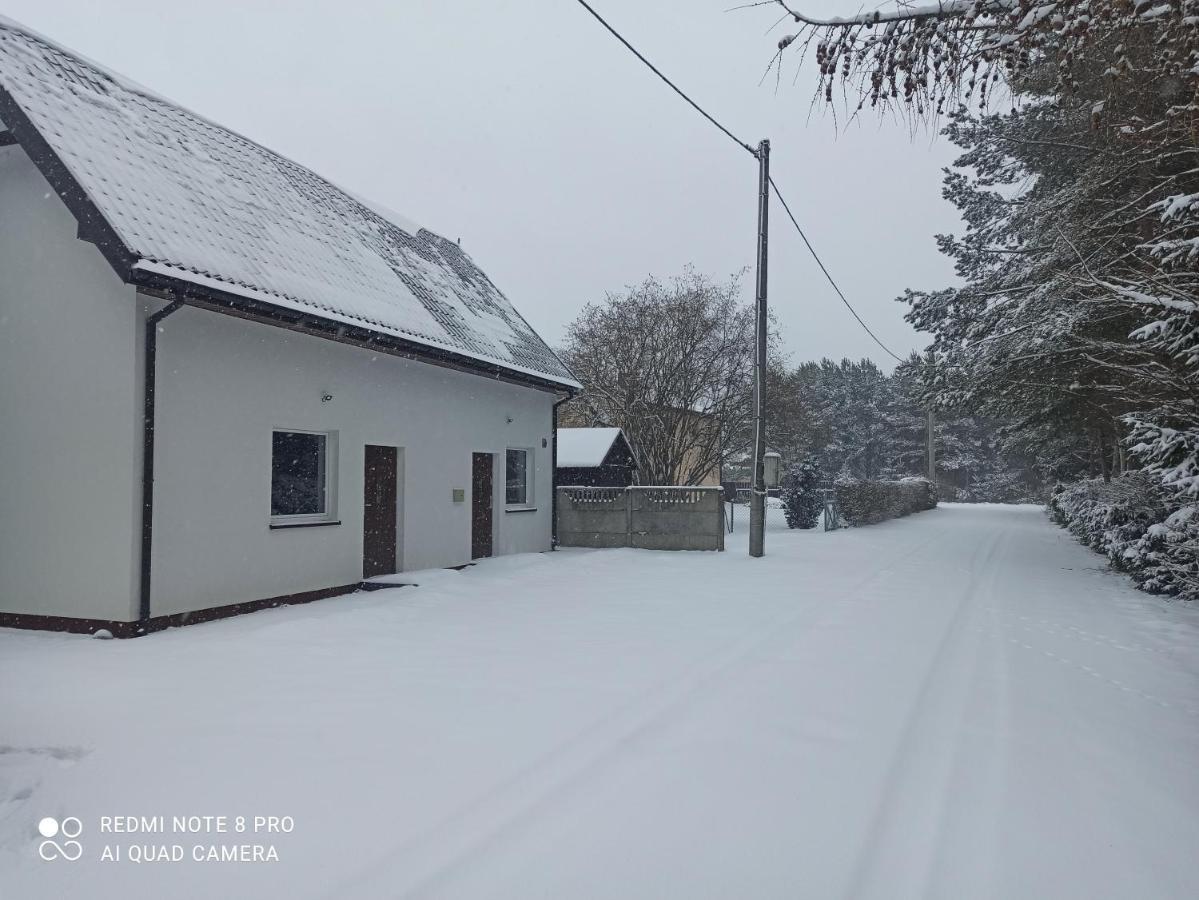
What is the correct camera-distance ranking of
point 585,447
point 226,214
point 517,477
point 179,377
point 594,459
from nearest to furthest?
1. point 179,377
2. point 226,214
3. point 517,477
4. point 594,459
5. point 585,447

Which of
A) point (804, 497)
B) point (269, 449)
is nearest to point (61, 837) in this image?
point (269, 449)

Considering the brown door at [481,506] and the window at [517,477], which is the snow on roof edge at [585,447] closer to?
the window at [517,477]

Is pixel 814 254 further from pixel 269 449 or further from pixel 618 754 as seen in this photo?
pixel 618 754

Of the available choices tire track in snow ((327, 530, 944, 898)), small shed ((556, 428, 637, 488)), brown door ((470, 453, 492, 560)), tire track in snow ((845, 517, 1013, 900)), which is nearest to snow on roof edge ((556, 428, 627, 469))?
small shed ((556, 428, 637, 488))

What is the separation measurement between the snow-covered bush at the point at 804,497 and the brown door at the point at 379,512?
16.4 m

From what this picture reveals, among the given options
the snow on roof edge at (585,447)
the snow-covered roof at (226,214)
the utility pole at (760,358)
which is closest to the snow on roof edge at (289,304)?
the snow-covered roof at (226,214)

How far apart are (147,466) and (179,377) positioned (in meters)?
1.01

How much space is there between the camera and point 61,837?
3.53 m

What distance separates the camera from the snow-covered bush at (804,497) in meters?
25.4

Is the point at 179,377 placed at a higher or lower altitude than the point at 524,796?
higher

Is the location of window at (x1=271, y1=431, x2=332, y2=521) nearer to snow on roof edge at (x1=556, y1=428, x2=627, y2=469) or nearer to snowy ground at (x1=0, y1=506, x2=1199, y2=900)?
snowy ground at (x1=0, y1=506, x2=1199, y2=900)

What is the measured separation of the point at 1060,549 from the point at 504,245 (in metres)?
112

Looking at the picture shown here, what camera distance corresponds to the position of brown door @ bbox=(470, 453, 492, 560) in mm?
14469

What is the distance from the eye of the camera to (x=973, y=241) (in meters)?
17.6
